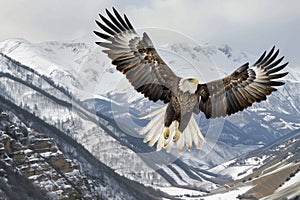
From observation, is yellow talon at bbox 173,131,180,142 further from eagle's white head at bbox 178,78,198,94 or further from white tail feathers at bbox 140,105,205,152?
eagle's white head at bbox 178,78,198,94

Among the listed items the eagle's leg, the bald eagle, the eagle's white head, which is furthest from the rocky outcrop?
the eagle's white head

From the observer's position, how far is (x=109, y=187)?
14525 centimetres

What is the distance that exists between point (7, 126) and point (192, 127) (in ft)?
424

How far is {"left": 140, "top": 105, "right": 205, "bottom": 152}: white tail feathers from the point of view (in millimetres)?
8211

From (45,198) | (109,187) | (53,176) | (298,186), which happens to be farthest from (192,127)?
(298,186)

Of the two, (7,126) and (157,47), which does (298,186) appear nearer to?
(7,126)

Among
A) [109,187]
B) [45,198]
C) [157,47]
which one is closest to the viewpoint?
[157,47]

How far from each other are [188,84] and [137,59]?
1.22 m

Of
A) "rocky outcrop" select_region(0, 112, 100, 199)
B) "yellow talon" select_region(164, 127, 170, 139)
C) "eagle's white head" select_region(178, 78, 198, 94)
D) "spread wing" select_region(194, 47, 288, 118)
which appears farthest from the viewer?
"rocky outcrop" select_region(0, 112, 100, 199)

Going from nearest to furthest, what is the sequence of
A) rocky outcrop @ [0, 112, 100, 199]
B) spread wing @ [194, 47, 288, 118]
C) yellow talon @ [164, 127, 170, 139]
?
yellow talon @ [164, 127, 170, 139] < spread wing @ [194, 47, 288, 118] < rocky outcrop @ [0, 112, 100, 199]

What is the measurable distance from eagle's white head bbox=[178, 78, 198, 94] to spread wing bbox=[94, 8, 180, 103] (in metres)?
0.13

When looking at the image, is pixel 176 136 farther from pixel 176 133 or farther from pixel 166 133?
pixel 166 133

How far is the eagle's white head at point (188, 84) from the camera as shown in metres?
7.95

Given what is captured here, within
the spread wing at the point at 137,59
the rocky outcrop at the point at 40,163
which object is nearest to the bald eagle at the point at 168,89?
the spread wing at the point at 137,59
